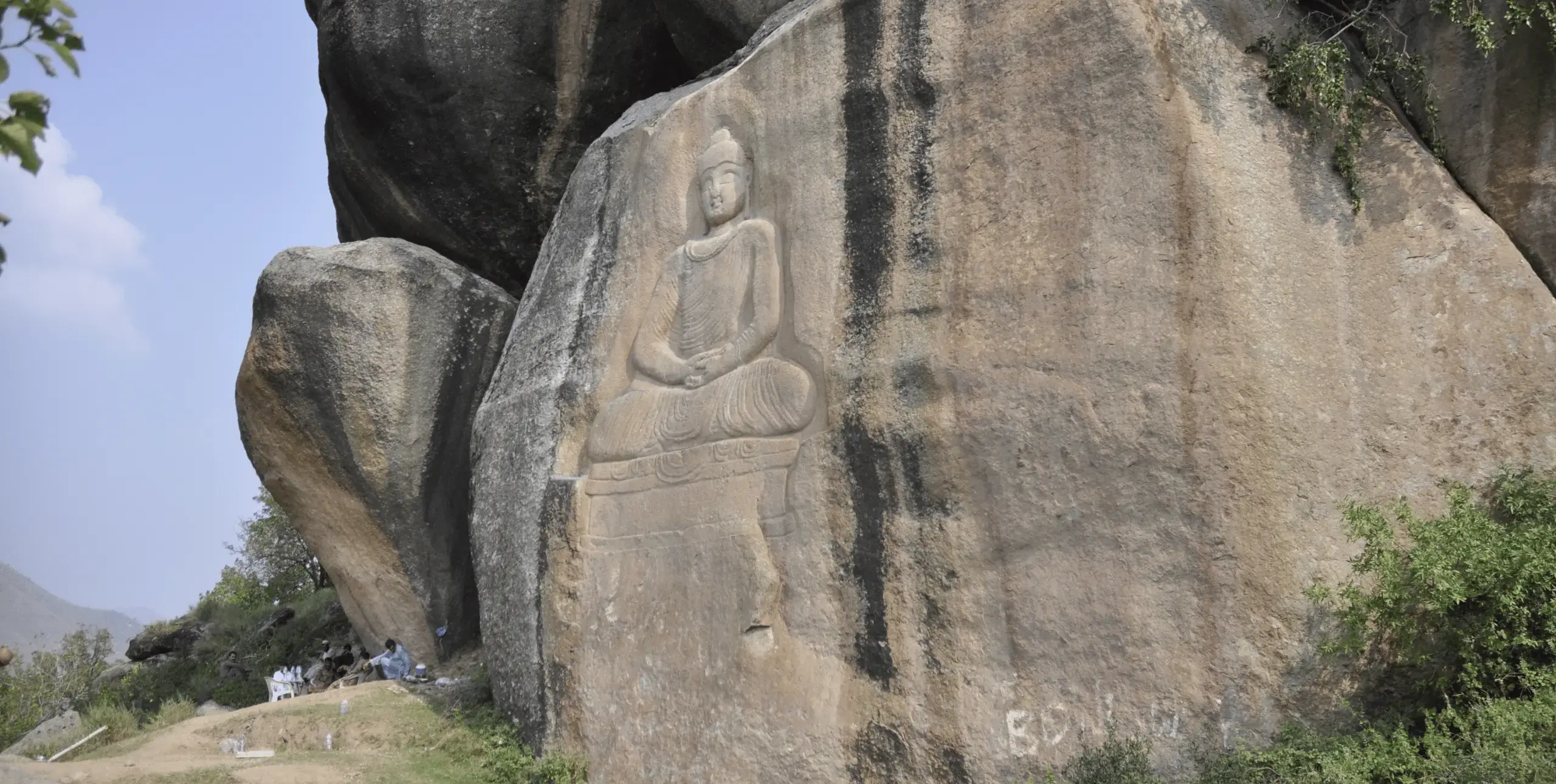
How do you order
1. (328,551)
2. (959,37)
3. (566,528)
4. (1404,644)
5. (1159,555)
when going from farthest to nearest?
(328,551) < (566,528) < (959,37) < (1159,555) < (1404,644)

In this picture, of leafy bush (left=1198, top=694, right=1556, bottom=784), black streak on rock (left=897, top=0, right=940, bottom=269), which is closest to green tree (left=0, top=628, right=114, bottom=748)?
black streak on rock (left=897, top=0, right=940, bottom=269)

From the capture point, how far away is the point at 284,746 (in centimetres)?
884

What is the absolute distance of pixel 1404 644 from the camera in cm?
570

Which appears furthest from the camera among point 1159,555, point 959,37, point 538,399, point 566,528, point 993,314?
point 538,399

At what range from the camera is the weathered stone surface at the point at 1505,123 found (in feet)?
22.0

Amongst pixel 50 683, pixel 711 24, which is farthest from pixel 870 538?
pixel 50 683

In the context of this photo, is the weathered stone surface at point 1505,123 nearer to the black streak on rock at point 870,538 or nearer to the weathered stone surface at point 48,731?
the black streak on rock at point 870,538

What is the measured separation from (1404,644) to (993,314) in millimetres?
2500

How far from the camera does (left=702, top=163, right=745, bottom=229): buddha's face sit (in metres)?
8.28

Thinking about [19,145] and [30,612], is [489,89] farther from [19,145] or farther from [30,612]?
[30,612]

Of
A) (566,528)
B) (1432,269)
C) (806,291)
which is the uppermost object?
(806,291)

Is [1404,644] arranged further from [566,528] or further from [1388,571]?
[566,528]

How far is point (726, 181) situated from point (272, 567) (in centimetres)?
Result: 1614

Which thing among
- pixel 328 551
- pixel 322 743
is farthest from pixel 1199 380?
pixel 328 551
